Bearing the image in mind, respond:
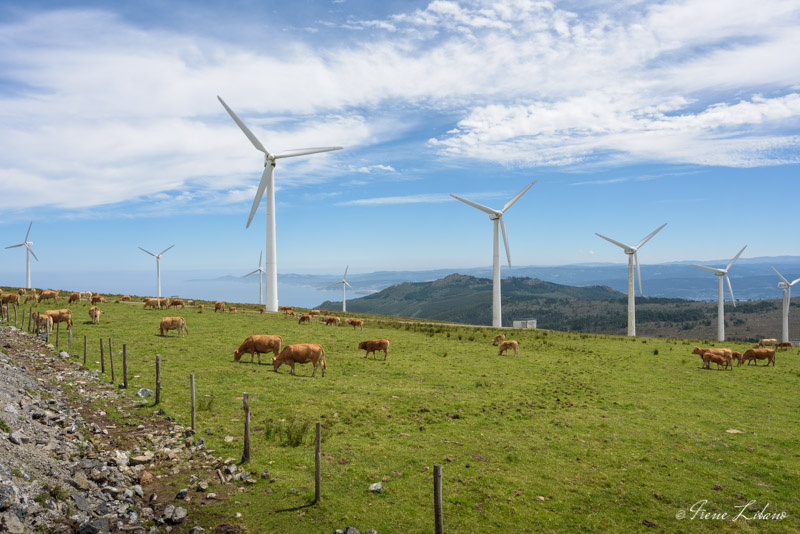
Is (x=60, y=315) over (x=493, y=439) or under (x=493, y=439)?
over

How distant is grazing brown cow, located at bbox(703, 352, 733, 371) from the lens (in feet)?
106

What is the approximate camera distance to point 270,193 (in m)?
68.1

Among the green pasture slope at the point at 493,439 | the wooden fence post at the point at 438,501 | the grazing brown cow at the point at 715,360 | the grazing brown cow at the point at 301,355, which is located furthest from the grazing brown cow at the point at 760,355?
the wooden fence post at the point at 438,501

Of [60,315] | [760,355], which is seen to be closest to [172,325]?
[60,315]

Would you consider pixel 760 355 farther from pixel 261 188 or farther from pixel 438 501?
pixel 261 188

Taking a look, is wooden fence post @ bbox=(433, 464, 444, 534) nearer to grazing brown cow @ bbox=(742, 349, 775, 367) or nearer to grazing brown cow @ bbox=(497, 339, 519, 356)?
grazing brown cow @ bbox=(497, 339, 519, 356)

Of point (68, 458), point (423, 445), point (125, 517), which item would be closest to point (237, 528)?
point (125, 517)

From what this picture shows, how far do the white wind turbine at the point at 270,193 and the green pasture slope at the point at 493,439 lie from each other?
111 feet

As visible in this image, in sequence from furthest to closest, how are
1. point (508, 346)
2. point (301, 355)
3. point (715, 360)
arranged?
point (508, 346)
point (715, 360)
point (301, 355)

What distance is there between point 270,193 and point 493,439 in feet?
191

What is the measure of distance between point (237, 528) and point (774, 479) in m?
14.9

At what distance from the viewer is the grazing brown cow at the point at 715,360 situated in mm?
32188

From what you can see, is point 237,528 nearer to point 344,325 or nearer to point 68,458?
point 68,458

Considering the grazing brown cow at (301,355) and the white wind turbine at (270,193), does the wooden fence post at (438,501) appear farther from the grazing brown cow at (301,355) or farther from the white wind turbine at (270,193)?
the white wind turbine at (270,193)
